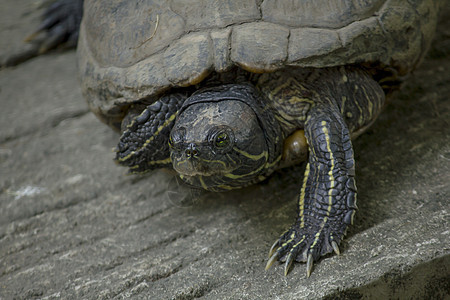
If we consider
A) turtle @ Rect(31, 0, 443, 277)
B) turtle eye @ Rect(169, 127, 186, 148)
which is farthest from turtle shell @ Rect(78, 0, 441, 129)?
turtle eye @ Rect(169, 127, 186, 148)

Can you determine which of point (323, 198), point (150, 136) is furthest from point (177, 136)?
point (323, 198)

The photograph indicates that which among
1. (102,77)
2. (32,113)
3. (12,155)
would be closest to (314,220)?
(102,77)

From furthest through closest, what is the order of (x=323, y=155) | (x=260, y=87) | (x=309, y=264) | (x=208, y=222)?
1. (x=208, y=222)
2. (x=260, y=87)
3. (x=323, y=155)
4. (x=309, y=264)

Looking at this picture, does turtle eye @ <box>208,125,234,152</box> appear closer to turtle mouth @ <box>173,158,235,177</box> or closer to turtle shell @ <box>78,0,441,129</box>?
turtle mouth @ <box>173,158,235,177</box>

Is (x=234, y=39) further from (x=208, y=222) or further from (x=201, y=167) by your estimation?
(x=208, y=222)

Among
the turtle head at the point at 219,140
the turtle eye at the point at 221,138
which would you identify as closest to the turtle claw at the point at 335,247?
the turtle head at the point at 219,140

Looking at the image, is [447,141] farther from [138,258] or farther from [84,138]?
[84,138]

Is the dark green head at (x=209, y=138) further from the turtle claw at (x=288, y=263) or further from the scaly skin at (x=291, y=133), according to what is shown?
the turtle claw at (x=288, y=263)
